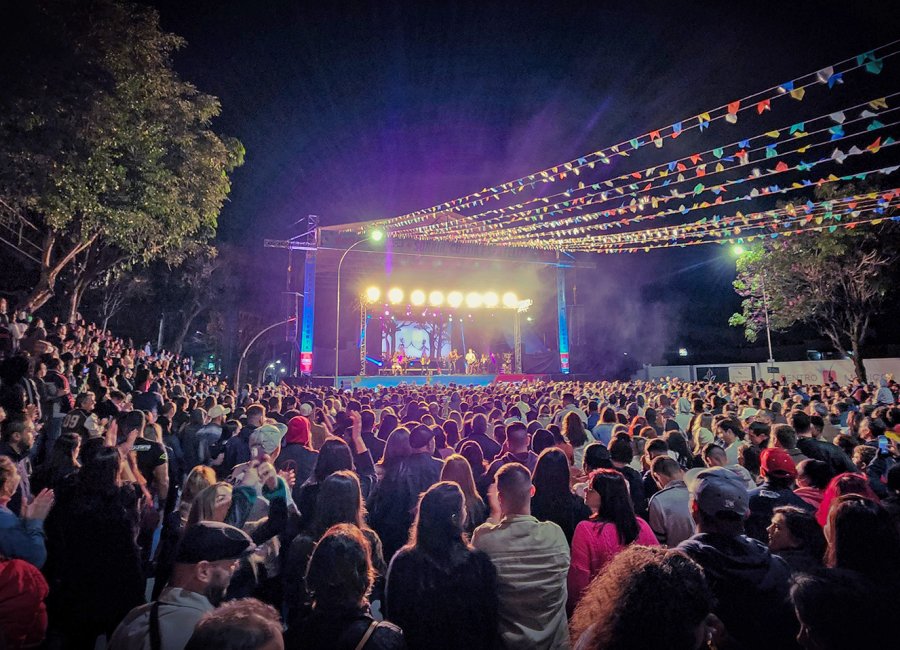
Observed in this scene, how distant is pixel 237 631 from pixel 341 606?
56 centimetres

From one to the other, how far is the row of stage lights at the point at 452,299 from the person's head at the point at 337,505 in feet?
77.9

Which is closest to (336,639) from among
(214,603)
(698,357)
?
(214,603)

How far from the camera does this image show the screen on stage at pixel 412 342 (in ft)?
98.4

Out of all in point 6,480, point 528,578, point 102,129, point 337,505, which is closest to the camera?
point 528,578

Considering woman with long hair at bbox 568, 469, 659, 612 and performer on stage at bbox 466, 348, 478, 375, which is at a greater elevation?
performer on stage at bbox 466, 348, 478, 375

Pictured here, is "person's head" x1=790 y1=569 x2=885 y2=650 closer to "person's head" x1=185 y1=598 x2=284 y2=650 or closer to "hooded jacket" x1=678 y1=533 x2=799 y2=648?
"hooded jacket" x1=678 y1=533 x2=799 y2=648

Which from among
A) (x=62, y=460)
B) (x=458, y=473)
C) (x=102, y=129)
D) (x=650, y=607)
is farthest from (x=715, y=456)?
(x=102, y=129)

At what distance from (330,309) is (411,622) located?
24072 millimetres

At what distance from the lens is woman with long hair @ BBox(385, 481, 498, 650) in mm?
2348

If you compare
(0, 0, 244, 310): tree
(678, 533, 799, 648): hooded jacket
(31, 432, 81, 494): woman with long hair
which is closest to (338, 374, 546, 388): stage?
(0, 0, 244, 310): tree

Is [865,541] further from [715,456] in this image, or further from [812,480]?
[715,456]

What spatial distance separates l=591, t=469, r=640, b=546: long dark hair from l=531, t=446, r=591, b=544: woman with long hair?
41 cm

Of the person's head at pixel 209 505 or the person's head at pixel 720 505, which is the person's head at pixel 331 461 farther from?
the person's head at pixel 720 505

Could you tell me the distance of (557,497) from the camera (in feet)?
11.2
